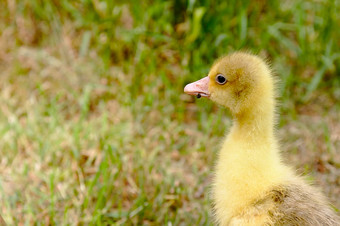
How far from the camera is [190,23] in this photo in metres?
4.06

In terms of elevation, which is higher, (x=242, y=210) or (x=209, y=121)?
(x=209, y=121)

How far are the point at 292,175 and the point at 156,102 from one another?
1.55m

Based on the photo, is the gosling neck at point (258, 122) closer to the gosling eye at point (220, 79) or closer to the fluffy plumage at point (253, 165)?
the fluffy plumage at point (253, 165)

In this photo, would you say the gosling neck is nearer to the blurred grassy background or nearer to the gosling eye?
the gosling eye

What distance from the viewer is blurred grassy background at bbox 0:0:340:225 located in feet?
11.1

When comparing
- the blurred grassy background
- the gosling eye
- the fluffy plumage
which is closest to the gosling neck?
the fluffy plumage

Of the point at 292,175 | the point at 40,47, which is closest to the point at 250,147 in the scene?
the point at 292,175

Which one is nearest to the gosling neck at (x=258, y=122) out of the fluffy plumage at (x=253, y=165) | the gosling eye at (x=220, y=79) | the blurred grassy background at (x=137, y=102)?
the fluffy plumage at (x=253, y=165)

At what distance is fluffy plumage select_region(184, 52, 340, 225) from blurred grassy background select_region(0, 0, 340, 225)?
0.57 metres

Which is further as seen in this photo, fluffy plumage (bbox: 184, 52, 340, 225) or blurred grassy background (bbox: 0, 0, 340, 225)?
blurred grassy background (bbox: 0, 0, 340, 225)

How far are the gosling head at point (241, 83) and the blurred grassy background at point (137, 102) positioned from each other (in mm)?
733

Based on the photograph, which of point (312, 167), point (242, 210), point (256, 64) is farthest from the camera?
point (312, 167)

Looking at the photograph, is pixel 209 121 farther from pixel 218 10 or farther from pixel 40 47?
pixel 40 47

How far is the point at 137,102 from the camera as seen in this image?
13.4ft
